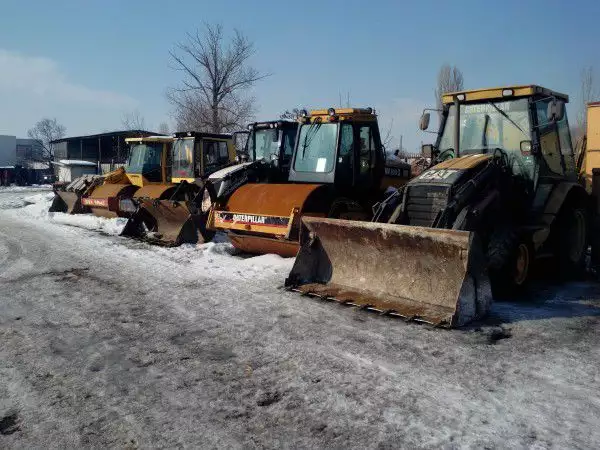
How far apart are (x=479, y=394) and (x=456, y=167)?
3.67 metres

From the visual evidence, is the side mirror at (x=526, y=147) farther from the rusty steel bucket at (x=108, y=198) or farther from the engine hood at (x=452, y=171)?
the rusty steel bucket at (x=108, y=198)

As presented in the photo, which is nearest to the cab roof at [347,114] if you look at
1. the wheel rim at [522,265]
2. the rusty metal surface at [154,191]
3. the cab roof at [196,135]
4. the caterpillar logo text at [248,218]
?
the caterpillar logo text at [248,218]

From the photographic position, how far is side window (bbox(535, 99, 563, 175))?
743 centimetres

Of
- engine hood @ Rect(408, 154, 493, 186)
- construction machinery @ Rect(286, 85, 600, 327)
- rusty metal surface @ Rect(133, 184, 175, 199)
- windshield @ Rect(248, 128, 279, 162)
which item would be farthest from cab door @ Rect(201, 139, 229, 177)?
engine hood @ Rect(408, 154, 493, 186)

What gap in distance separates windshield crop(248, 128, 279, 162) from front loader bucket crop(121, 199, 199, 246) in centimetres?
218

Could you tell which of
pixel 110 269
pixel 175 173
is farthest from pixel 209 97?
pixel 110 269

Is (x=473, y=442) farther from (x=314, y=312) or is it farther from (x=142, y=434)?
(x=314, y=312)

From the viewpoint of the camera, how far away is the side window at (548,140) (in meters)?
7.43

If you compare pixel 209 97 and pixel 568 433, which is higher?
pixel 209 97

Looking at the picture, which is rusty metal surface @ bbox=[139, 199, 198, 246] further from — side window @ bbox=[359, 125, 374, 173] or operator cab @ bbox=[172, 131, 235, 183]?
side window @ bbox=[359, 125, 374, 173]

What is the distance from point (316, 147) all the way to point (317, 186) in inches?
49.0

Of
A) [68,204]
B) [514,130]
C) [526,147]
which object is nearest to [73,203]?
[68,204]

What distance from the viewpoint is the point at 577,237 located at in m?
8.06

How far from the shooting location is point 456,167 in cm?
689
